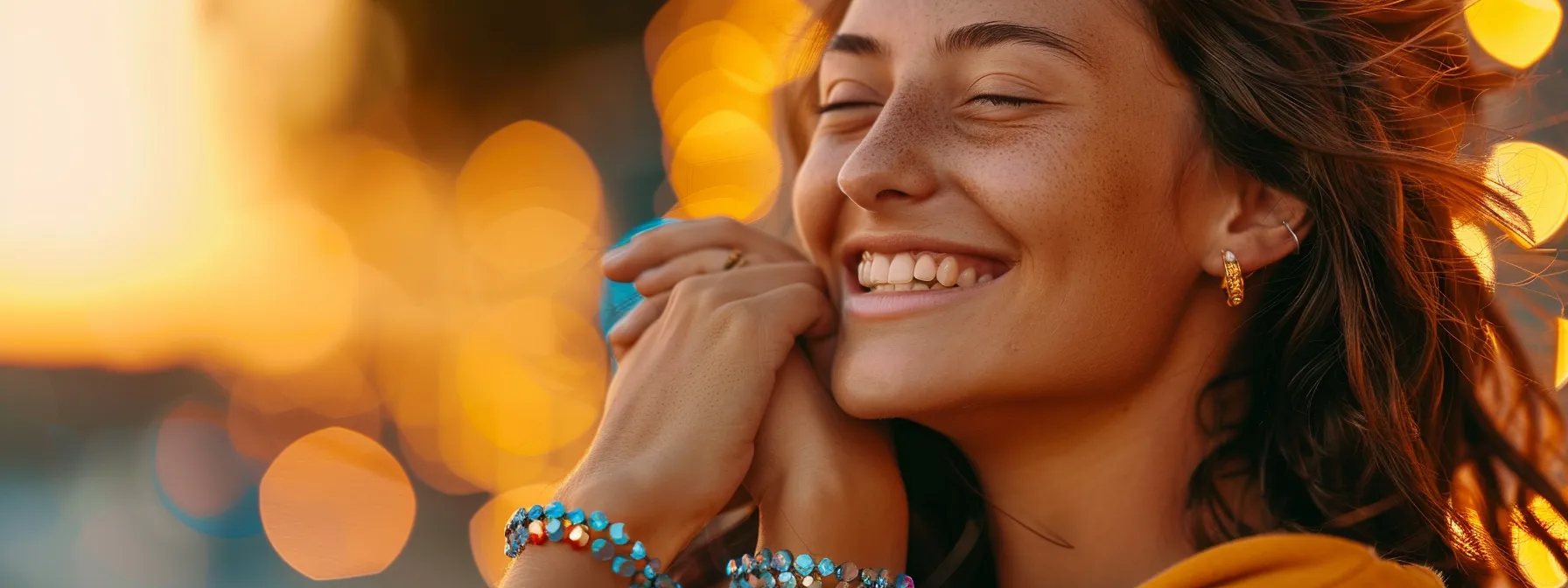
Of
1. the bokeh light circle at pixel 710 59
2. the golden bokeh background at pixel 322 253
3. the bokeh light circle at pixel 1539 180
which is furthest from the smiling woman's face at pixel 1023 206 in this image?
the bokeh light circle at pixel 710 59

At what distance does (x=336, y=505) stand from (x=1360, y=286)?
193 inches

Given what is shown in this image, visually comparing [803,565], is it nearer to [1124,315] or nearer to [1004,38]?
[1124,315]

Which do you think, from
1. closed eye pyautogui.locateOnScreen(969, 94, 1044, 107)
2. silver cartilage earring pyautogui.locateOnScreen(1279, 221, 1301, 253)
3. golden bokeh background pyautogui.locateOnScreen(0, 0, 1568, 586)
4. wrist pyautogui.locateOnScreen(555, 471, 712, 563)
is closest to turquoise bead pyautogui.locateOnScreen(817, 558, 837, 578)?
wrist pyautogui.locateOnScreen(555, 471, 712, 563)

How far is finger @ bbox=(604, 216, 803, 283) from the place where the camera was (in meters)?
1.76

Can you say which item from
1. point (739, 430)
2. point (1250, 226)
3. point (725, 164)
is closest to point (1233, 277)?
point (1250, 226)

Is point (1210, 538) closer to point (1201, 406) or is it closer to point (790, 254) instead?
point (1201, 406)

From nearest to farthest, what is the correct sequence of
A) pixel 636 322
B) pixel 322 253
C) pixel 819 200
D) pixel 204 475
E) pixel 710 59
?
pixel 819 200 < pixel 636 322 < pixel 204 475 < pixel 710 59 < pixel 322 253

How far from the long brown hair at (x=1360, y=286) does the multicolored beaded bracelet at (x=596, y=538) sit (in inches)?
26.2

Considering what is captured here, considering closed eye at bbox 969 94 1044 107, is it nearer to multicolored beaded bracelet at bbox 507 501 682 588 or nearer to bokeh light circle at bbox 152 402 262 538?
multicolored beaded bracelet at bbox 507 501 682 588

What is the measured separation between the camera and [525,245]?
6.07 metres

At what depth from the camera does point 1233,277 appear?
58.1 inches

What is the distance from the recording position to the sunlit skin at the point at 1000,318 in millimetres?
1424

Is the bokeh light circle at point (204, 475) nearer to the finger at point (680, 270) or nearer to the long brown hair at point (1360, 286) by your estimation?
the finger at point (680, 270)

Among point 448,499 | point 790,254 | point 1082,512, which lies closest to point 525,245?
point 448,499
